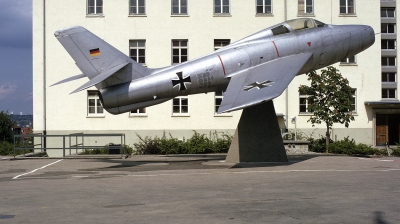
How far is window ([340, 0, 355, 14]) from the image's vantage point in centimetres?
3903

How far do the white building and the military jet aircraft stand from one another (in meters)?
16.4

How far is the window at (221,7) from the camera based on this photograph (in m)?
38.6

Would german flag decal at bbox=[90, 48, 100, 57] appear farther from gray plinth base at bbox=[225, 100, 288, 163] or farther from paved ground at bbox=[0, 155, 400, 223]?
gray plinth base at bbox=[225, 100, 288, 163]

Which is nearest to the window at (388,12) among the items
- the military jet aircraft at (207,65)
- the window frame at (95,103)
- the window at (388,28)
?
the window at (388,28)

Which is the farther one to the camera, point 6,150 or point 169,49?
point 169,49

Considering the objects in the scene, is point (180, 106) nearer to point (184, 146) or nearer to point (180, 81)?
point (184, 146)

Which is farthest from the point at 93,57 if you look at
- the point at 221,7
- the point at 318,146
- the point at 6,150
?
the point at 221,7

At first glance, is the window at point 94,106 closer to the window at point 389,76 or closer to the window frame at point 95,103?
the window frame at point 95,103

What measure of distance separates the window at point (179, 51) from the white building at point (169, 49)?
0.25 ft

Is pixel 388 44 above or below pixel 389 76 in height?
above

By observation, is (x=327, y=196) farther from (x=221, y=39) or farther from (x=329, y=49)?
(x=221, y=39)

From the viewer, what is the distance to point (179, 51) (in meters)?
38.5

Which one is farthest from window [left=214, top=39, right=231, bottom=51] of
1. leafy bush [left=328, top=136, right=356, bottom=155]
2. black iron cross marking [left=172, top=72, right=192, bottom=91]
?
black iron cross marking [left=172, top=72, right=192, bottom=91]

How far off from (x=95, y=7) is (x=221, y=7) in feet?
31.5
